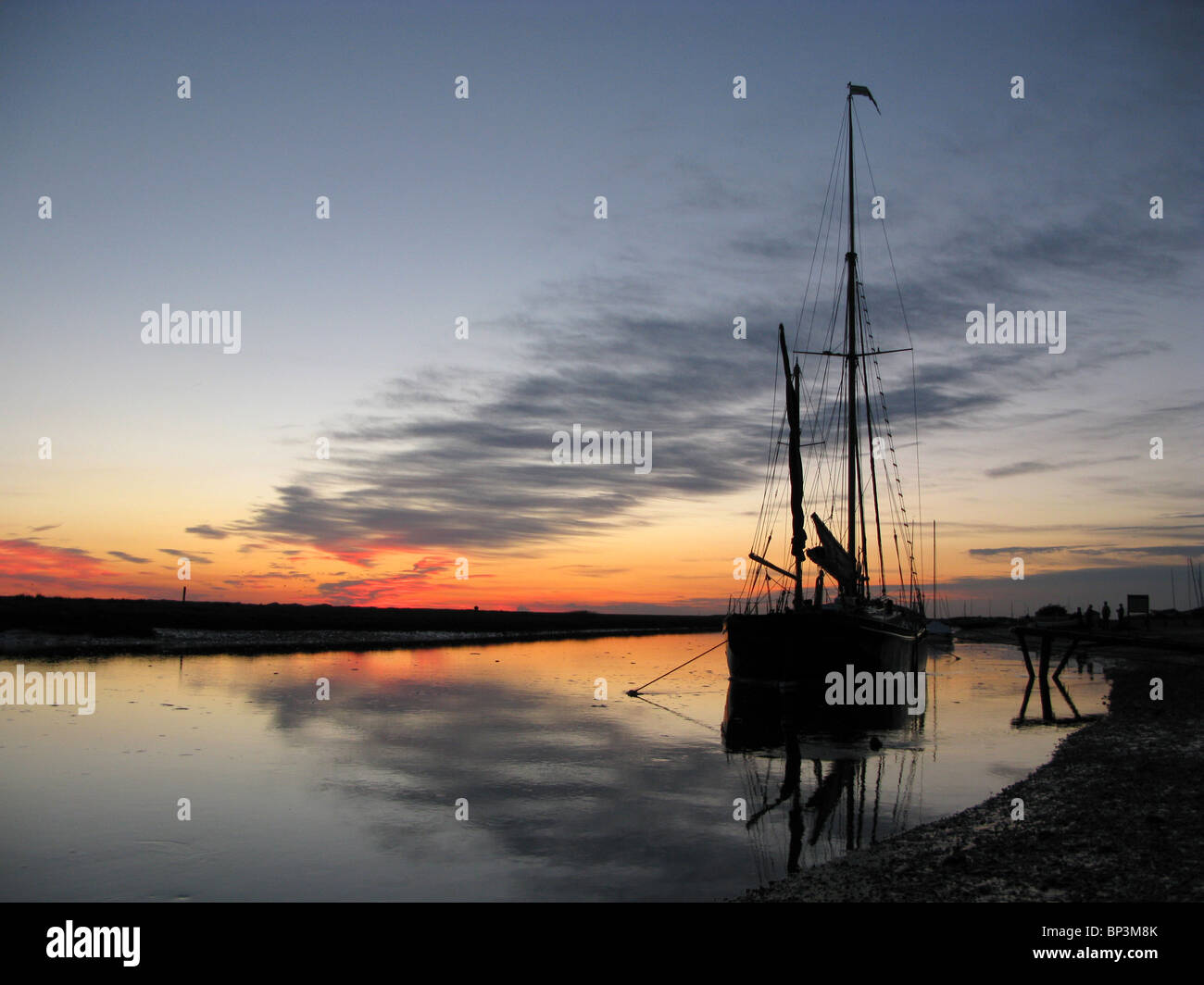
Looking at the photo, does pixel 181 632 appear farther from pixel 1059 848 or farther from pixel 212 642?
pixel 1059 848

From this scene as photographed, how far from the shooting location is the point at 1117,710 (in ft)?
107

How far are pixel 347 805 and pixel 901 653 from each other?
3425 cm

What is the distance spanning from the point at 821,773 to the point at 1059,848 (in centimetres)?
925

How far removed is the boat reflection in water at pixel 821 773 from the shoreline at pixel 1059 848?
1.10 meters

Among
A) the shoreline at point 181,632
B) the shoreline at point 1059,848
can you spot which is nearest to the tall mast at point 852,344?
the shoreline at point 1059,848

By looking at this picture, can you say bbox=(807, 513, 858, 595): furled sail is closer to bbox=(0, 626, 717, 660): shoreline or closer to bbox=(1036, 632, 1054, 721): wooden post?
bbox=(1036, 632, 1054, 721): wooden post

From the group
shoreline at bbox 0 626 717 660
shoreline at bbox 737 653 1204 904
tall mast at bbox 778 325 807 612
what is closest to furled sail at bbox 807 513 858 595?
tall mast at bbox 778 325 807 612

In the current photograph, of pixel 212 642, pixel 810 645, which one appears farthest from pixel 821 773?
pixel 212 642

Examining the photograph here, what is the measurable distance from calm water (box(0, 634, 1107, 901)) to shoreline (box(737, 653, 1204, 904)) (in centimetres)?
109

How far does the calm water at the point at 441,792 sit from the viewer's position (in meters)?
13.5

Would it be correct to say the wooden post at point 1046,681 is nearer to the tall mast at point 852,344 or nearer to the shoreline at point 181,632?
the tall mast at point 852,344

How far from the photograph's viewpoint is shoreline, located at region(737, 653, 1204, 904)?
11500 mm

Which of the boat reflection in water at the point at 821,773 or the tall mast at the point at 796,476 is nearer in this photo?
the boat reflection in water at the point at 821,773
